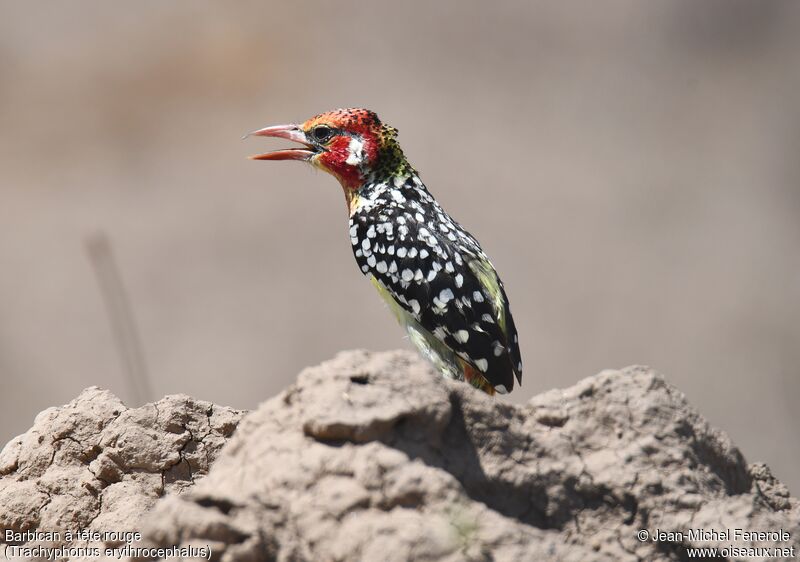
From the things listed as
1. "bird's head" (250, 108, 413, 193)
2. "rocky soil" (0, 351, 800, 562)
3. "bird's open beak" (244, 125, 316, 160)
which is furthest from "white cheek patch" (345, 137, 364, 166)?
"rocky soil" (0, 351, 800, 562)

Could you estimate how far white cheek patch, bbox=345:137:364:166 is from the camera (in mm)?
5605

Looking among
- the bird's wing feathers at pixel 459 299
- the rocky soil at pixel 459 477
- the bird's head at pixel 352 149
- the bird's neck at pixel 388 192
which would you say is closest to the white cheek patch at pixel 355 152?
the bird's head at pixel 352 149

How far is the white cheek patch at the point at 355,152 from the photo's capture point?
5605mm

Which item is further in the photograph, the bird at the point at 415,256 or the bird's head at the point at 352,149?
the bird's head at the point at 352,149

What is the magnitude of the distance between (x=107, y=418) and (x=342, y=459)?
142cm

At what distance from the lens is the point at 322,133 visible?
5.73 m

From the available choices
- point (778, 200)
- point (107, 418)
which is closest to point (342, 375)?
point (107, 418)

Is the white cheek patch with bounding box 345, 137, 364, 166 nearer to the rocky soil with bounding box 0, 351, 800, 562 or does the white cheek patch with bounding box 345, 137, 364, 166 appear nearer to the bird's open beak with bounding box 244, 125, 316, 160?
the bird's open beak with bounding box 244, 125, 316, 160

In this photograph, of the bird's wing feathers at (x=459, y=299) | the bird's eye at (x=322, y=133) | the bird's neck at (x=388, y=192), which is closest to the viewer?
the bird's wing feathers at (x=459, y=299)

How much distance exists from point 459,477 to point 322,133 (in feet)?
10.5

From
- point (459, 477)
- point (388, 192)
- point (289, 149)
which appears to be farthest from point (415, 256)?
point (459, 477)

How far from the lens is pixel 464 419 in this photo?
2906 mm

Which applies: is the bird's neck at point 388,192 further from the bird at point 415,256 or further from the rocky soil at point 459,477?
the rocky soil at point 459,477

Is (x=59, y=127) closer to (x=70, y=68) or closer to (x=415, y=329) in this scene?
(x=70, y=68)
